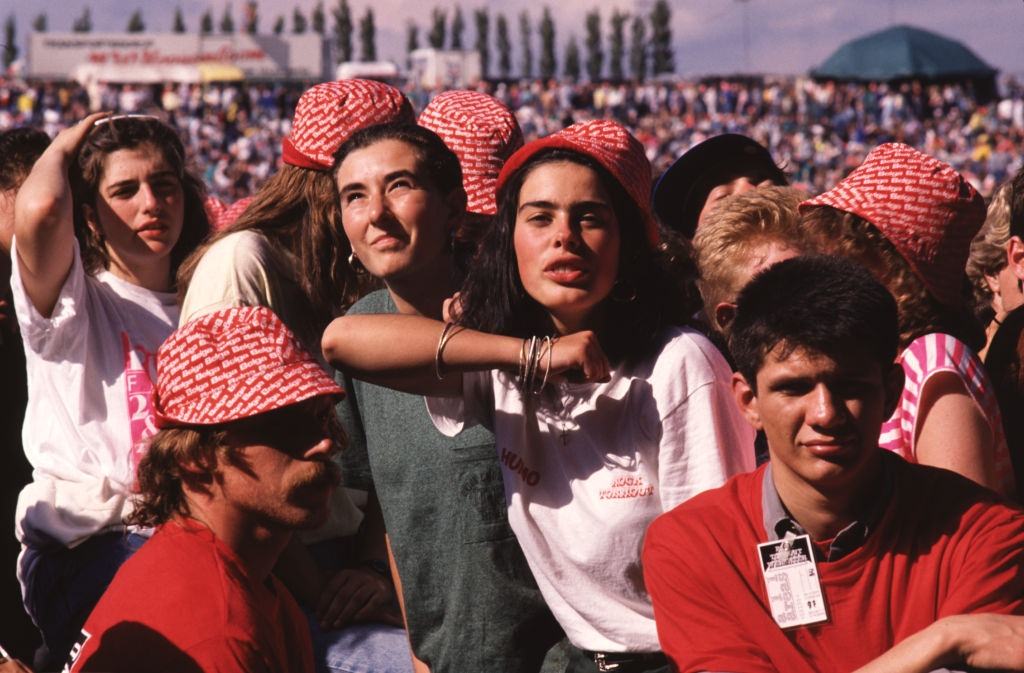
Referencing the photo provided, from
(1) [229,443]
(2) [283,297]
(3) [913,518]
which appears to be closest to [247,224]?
(2) [283,297]

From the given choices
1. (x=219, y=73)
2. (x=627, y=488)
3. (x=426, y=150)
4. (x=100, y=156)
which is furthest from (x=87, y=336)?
(x=219, y=73)

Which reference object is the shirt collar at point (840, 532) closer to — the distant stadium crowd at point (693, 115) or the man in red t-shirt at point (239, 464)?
the man in red t-shirt at point (239, 464)

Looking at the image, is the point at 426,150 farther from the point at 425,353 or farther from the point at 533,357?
the point at 533,357

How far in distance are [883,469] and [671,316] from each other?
0.54 metres

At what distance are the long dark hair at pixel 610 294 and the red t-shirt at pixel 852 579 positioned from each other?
415mm

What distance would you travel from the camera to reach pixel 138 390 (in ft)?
12.0

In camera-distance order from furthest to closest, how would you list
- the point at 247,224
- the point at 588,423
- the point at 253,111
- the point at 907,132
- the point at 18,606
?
the point at 253,111 < the point at 907,132 < the point at 18,606 < the point at 247,224 < the point at 588,423

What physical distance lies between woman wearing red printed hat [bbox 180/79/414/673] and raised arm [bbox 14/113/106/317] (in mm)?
352

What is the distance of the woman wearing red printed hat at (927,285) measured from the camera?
8.31ft

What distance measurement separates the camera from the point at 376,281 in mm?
3553

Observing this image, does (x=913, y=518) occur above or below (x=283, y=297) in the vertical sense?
below

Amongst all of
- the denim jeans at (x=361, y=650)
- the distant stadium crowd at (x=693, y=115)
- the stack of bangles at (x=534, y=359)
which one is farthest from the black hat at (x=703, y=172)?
the distant stadium crowd at (x=693, y=115)

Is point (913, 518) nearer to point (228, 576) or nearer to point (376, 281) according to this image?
point (228, 576)

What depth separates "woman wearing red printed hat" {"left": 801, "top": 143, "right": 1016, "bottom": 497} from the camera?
2.53 metres
